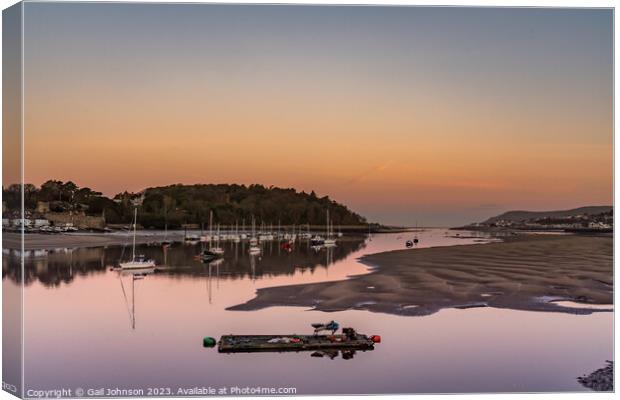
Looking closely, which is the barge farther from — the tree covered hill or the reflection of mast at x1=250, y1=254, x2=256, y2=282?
the reflection of mast at x1=250, y1=254, x2=256, y2=282

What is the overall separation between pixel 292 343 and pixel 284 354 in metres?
0.27

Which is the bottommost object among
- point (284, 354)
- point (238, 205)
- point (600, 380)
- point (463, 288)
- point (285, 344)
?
point (600, 380)

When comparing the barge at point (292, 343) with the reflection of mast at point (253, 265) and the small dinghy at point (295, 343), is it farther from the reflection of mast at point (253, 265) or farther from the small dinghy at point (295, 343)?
the reflection of mast at point (253, 265)

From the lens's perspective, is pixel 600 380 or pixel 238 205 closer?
pixel 600 380

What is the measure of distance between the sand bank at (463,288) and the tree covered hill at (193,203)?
297 centimetres

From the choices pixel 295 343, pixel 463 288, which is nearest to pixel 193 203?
pixel 463 288

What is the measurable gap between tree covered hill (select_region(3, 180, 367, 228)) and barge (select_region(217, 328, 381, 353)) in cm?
434

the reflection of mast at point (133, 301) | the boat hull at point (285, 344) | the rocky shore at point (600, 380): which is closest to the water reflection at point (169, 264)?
the reflection of mast at point (133, 301)

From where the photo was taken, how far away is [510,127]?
16.2 metres

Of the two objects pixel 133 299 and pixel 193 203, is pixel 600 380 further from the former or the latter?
pixel 193 203

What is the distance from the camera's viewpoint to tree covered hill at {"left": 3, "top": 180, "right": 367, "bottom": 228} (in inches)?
658

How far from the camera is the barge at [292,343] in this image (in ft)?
43.6

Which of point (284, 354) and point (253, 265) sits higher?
point (253, 265)

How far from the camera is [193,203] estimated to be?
33344 millimetres
